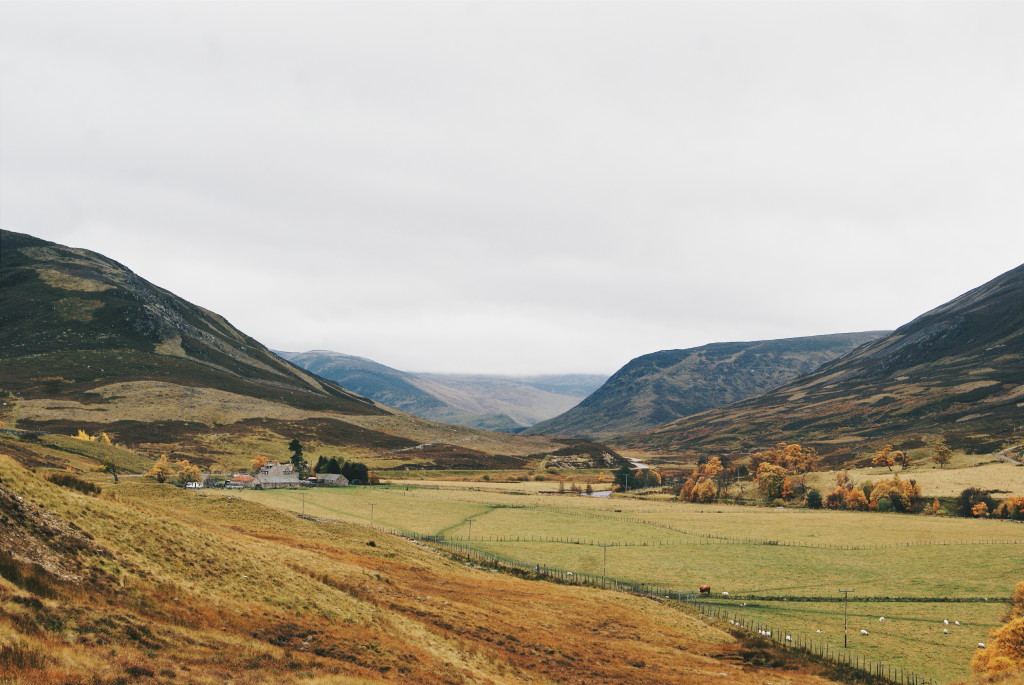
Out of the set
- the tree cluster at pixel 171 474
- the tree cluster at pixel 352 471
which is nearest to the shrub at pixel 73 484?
the tree cluster at pixel 171 474

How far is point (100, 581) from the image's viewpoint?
96.8ft

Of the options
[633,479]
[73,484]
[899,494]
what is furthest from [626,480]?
[73,484]

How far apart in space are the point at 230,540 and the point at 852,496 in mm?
135508

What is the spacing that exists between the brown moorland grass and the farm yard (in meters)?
12.2

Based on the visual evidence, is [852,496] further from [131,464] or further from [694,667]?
[131,464]

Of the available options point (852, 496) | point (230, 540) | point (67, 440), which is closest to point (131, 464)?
point (67, 440)

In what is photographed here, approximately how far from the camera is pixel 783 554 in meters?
83.9

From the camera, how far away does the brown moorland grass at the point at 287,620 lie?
79.8 feet

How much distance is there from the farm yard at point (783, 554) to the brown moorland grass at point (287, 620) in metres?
12.2

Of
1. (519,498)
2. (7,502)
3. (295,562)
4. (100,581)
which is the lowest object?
(519,498)

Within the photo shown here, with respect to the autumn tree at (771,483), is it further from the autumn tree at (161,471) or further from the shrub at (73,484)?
the shrub at (73,484)

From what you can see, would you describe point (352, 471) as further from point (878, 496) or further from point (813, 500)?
point (878, 496)

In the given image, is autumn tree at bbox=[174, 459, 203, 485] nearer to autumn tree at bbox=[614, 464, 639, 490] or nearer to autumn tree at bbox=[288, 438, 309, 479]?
autumn tree at bbox=[288, 438, 309, 479]

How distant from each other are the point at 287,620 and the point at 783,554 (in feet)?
238
